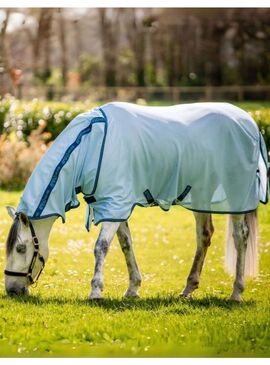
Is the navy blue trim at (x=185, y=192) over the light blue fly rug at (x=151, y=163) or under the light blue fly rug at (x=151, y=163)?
under

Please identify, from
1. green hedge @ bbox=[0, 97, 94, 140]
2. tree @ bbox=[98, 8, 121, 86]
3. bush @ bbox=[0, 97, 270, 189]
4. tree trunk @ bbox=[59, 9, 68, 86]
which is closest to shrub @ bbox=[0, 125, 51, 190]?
bush @ bbox=[0, 97, 270, 189]

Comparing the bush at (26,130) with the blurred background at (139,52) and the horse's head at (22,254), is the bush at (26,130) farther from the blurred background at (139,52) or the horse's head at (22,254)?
the horse's head at (22,254)

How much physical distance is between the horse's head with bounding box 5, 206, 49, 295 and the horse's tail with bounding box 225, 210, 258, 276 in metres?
1.26

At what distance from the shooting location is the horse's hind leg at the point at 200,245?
605 centimetres

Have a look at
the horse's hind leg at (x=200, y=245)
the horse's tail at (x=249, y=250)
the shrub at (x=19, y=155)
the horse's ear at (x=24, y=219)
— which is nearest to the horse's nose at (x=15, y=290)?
the horse's ear at (x=24, y=219)

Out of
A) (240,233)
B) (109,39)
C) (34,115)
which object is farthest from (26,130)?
(240,233)

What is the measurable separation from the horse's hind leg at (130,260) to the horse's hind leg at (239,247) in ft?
2.13

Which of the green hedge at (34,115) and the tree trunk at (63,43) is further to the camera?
the green hedge at (34,115)

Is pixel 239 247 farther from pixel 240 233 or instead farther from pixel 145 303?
pixel 145 303

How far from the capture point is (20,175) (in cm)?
742

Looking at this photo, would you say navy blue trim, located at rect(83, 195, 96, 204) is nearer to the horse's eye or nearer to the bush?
the horse's eye

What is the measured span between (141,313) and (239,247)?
881 mm

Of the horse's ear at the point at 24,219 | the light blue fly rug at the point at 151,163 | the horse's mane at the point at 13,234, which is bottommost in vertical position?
the horse's mane at the point at 13,234

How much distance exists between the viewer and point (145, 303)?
570cm
